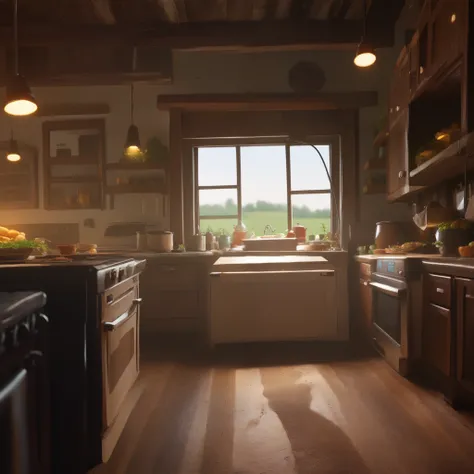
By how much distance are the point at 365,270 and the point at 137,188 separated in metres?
2.44

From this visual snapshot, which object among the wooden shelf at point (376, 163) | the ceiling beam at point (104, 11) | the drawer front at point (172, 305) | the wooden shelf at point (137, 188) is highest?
the ceiling beam at point (104, 11)

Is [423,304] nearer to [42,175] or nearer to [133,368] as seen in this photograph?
[133,368]

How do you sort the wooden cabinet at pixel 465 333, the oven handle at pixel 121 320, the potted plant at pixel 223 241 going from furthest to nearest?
the potted plant at pixel 223 241 → the wooden cabinet at pixel 465 333 → the oven handle at pixel 121 320

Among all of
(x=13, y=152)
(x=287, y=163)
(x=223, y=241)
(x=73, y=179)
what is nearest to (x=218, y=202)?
(x=223, y=241)

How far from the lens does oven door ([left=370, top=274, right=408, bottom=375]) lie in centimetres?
277

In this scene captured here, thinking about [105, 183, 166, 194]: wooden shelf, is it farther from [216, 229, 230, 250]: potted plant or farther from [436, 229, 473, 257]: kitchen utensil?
[436, 229, 473, 257]: kitchen utensil

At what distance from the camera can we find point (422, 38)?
309 cm

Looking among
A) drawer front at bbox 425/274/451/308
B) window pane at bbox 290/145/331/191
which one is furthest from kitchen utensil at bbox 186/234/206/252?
drawer front at bbox 425/274/451/308

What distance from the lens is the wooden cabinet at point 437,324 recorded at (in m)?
2.30

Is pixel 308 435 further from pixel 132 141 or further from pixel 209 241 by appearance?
pixel 132 141

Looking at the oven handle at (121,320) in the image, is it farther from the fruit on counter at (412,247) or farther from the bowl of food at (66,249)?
the fruit on counter at (412,247)

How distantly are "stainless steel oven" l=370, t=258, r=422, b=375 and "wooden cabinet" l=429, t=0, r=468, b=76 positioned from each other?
48.3 inches

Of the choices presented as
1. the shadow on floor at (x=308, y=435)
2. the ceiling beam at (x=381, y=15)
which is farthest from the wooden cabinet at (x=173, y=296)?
the ceiling beam at (x=381, y=15)

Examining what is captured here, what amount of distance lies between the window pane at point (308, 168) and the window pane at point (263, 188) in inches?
4.6
